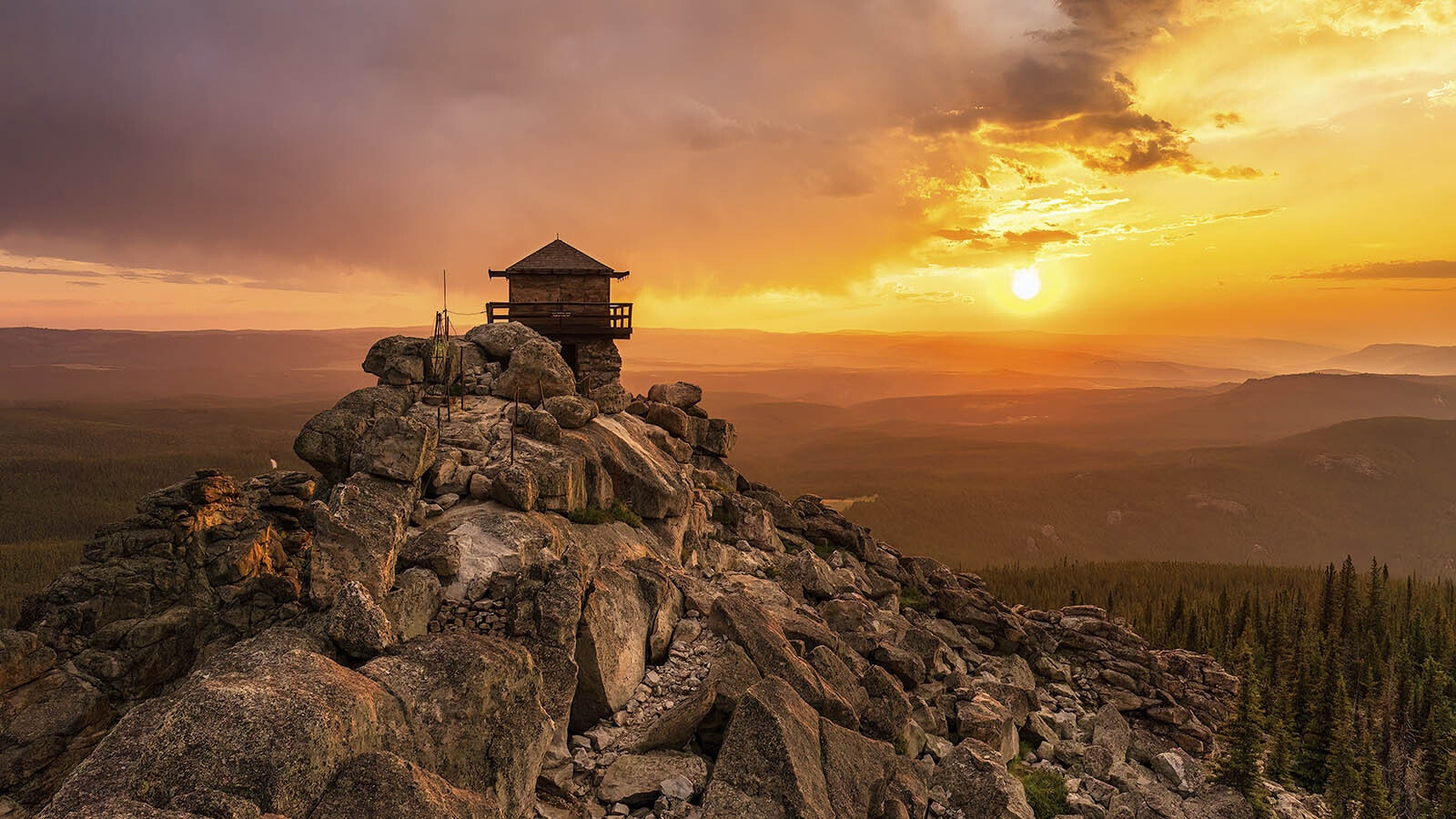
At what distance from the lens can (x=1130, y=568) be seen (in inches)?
3770

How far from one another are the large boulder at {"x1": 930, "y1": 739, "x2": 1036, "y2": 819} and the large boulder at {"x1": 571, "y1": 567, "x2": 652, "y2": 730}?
9363 millimetres

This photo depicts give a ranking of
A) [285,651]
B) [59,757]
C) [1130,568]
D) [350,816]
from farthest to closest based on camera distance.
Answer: [1130,568] < [59,757] < [285,651] < [350,816]

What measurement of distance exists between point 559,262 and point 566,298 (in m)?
2.39

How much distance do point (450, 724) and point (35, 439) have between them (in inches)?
9850

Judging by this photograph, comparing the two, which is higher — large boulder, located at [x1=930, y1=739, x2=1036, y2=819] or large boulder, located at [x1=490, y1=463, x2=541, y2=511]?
large boulder, located at [x1=490, y1=463, x2=541, y2=511]

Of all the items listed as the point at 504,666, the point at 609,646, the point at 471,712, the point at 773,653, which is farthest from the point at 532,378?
the point at 471,712

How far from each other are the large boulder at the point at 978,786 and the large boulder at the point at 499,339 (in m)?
22.7

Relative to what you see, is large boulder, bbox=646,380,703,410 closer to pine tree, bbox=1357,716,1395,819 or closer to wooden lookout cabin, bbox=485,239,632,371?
wooden lookout cabin, bbox=485,239,632,371

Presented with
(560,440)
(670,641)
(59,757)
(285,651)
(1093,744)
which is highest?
(560,440)

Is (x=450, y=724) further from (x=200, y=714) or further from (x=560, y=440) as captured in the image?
(x=560, y=440)

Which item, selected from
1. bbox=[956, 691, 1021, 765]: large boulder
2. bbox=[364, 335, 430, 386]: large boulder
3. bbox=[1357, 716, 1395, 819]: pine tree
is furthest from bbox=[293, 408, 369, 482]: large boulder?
bbox=[1357, 716, 1395, 819]: pine tree

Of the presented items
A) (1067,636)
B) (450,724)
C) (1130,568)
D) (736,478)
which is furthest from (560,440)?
(1130,568)

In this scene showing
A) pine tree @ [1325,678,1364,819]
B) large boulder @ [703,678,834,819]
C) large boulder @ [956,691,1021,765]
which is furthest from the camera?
pine tree @ [1325,678,1364,819]

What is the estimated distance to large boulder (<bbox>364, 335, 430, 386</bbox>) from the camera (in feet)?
84.3
